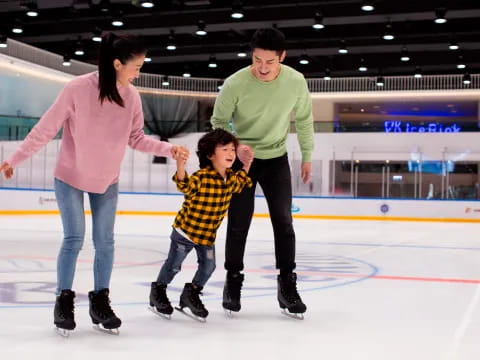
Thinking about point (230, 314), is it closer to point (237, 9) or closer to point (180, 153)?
point (180, 153)

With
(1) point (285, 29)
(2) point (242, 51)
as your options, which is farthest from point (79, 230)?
(2) point (242, 51)

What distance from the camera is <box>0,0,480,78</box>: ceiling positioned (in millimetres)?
16047

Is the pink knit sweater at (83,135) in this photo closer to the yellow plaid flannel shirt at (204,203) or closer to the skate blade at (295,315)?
the yellow plaid flannel shirt at (204,203)

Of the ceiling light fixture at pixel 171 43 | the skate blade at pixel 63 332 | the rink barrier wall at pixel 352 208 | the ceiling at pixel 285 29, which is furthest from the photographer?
the ceiling light fixture at pixel 171 43

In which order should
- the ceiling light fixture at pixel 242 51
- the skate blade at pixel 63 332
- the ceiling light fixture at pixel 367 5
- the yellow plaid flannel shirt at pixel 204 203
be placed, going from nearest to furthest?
the skate blade at pixel 63 332, the yellow plaid flannel shirt at pixel 204 203, the ceiling light fixture at pixel 367 5, the ceiling light fixture at pixel 242 51

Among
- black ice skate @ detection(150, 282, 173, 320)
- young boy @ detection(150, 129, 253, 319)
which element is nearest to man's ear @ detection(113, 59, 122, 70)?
young boy @ detection(150, 129, 253, 319)

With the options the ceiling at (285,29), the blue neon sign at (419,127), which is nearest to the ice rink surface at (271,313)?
the ceiling at (285,29)

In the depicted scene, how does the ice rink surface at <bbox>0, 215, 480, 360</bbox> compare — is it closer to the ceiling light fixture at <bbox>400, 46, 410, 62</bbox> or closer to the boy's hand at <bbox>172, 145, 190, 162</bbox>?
the boy's hand at <bbox>172, 145, 190, 162</bbox>

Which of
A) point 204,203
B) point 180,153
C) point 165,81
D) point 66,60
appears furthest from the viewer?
point 165,81

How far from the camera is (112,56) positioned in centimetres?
276

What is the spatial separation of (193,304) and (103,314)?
0.46 meters

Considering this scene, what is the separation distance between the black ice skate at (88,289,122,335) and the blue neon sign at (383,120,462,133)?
18894 millimetres

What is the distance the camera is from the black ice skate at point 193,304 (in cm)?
307

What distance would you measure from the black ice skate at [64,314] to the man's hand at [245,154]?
2.95 feet
